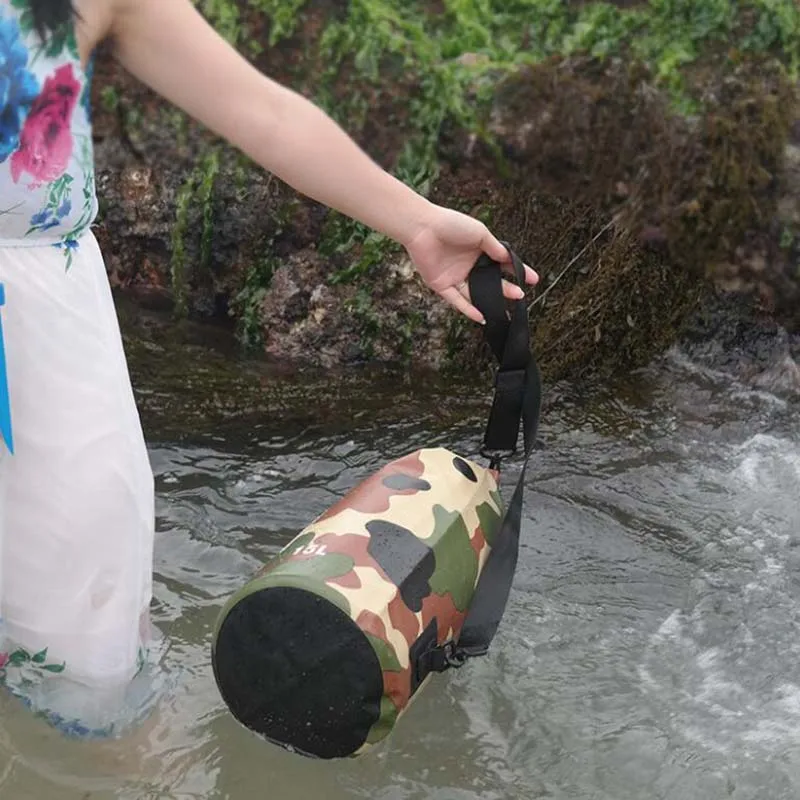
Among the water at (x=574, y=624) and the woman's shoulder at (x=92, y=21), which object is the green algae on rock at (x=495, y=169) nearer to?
the water at (x=574, y=624)

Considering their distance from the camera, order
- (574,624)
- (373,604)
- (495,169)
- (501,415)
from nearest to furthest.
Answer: (373,604), (501,415), (574,624), (495,169)

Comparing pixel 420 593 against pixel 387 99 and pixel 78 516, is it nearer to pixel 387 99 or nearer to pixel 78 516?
pixel 78 516

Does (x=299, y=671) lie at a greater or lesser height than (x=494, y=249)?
lesser

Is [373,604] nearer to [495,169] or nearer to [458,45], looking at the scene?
[495,169]

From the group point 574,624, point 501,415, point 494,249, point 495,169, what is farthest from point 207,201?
point 494,249

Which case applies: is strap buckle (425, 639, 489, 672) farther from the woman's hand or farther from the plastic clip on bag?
the woman's hand

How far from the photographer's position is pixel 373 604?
207 centimetres

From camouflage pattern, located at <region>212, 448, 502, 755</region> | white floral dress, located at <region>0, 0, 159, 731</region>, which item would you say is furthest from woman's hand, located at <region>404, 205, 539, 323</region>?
white floral dress, located at <region>0, 0, 159, 731</region>

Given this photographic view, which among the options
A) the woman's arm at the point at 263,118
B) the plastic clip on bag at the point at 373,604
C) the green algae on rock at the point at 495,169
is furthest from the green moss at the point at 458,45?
the woman's arm at the point at 263,118

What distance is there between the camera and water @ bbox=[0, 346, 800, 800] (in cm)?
241

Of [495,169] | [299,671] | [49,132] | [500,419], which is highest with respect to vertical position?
[49,132]

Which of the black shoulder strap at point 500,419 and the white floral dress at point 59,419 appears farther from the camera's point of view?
the black shoulder strap at point 500,419

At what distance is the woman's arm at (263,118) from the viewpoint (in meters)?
1.84

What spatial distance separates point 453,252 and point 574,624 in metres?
1.30
